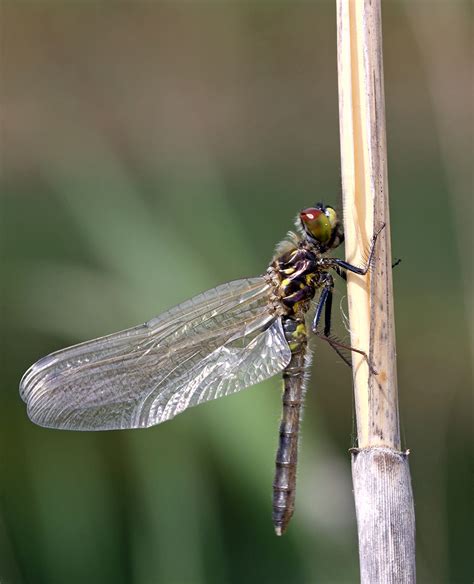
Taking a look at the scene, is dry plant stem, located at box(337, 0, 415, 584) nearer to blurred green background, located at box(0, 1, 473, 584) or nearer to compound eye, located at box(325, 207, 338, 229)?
compound eye, located at box(325, 207, 338, 229)

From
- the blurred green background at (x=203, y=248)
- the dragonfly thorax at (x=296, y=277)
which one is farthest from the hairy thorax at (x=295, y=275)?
the blurred green background at (x=203, y=248)

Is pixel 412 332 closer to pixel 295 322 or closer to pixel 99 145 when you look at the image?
pixel 295 322

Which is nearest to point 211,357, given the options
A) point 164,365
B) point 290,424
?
point 164,365

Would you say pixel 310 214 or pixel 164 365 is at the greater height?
pixel 310 214

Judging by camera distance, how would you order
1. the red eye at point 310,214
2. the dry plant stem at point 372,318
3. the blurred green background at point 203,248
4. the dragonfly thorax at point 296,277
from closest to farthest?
the dry plant stem at point 372,318 → the red eye at point 310,214 → the dragonfly thorax at point 296,277 → the blurred green background at point 203,248

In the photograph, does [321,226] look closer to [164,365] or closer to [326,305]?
[326,305]

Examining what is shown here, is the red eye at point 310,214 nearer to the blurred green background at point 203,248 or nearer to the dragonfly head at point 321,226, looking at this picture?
the dragonfly head at point 321,226

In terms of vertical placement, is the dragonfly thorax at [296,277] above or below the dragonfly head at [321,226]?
below

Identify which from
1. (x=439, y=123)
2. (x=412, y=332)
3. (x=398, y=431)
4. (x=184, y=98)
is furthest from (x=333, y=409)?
(x=184, y=98)

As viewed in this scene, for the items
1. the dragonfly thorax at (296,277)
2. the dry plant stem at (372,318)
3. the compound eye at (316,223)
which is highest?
the compound eye at (316,223)
